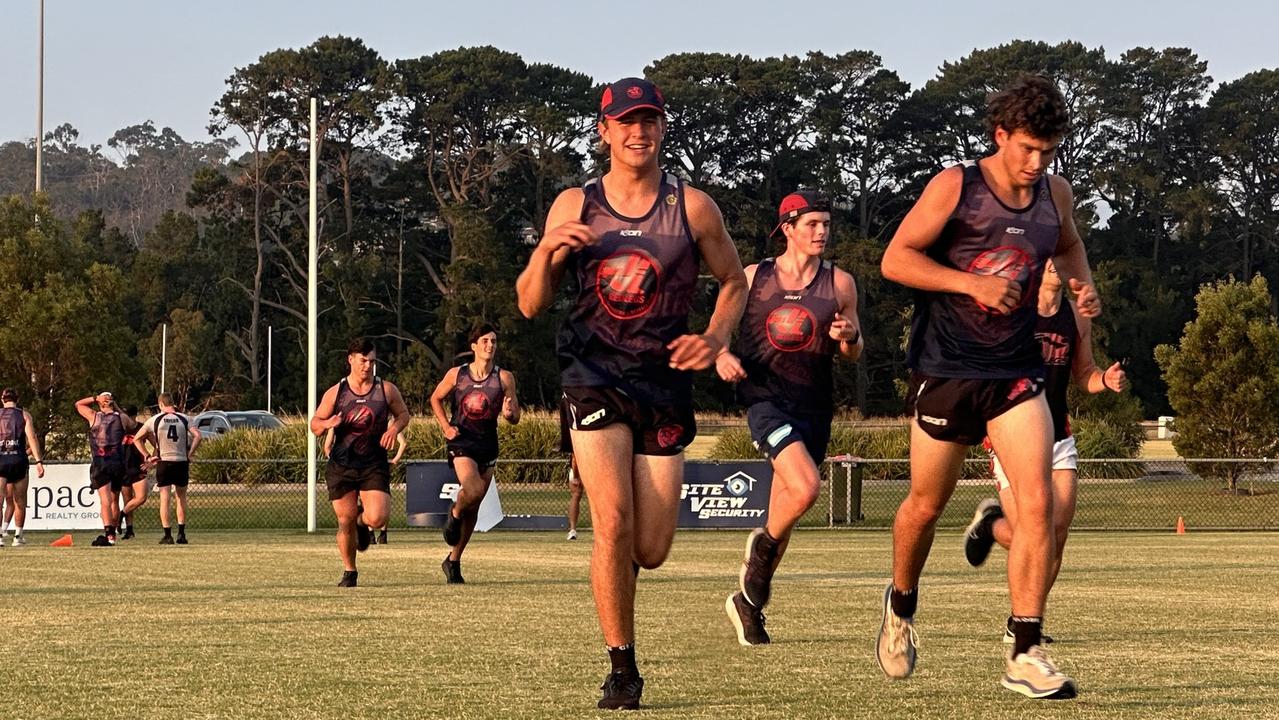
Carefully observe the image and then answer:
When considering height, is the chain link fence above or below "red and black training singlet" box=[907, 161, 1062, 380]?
below

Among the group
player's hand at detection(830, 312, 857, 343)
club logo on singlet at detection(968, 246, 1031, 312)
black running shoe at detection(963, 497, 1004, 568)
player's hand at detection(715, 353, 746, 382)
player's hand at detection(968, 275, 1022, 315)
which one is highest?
club logo on singlet at detection(968, 246, 1031, 312)

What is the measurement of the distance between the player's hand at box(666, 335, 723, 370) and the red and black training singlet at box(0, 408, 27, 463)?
1726cm

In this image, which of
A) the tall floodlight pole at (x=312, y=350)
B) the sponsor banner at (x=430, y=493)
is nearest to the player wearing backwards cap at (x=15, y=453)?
the tall floodlight pole at (x=312, y=350)

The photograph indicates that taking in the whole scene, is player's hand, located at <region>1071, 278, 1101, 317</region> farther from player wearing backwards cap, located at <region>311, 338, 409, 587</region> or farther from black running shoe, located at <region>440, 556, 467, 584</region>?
black running shoe, located at <region>440, 556, 467, 584</region>

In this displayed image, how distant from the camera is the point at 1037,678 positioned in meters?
6.84

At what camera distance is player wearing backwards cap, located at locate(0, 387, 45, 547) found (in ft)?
74.1

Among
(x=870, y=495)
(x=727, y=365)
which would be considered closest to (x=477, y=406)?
(x=727, y=365)

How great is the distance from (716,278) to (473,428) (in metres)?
8.29

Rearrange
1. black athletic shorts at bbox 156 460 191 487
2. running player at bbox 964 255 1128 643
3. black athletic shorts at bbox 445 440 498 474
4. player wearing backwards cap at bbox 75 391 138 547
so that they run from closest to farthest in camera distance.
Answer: running player at bbox 964 255 1128 643 < black athletic shorts at bbox 445 440 498 474 < player wearing backwards cap at bbox 75 391 138 547 < black athletic shorts at bbox 156 460 191 487

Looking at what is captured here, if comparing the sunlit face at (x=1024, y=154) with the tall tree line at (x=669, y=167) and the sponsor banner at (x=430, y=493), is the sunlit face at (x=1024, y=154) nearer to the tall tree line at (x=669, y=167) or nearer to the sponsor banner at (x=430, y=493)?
the sponsor banner at (x=430, y=493)

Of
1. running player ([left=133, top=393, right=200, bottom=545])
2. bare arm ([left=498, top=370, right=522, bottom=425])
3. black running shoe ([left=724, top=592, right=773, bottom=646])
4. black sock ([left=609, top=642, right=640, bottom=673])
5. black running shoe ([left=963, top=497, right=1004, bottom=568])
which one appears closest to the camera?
black sock ([left=609, top=642, right=640, bottom=673])

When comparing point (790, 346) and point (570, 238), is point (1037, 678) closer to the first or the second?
point (570, 238)

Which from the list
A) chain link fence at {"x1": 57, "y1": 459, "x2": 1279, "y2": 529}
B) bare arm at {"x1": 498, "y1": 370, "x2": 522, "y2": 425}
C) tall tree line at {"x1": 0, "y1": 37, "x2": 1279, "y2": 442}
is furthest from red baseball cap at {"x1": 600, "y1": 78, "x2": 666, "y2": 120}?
tall tree line at {"x1": 0, "y1": 37, "x2": 1279, "y2": 442}

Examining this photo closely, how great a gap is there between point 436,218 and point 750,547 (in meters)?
74.2
